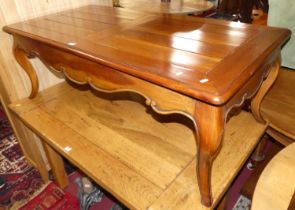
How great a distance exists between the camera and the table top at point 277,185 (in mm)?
514

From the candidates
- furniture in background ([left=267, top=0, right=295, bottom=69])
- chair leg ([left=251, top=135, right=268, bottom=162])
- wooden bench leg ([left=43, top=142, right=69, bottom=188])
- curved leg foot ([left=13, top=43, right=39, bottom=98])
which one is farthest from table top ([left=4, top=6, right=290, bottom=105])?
chair leg ([left=251, top=135, right=268, bottom=162])

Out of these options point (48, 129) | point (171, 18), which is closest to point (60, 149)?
point (48, 129)

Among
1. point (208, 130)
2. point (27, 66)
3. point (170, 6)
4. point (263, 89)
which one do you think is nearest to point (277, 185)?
point (208, 130)

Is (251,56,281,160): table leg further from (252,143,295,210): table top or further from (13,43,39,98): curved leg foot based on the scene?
(13,43,39,98): curved leg foot

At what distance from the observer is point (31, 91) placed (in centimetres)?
129

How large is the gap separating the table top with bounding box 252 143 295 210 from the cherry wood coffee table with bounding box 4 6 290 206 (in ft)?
0.43

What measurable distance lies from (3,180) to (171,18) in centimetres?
132

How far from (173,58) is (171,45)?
0.10m

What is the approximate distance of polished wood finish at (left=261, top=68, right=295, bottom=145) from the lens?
1.03 m

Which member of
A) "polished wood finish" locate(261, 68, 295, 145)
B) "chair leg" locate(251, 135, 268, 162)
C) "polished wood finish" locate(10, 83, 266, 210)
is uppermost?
"polished wood finish" locate(261, 68, 295, 145)

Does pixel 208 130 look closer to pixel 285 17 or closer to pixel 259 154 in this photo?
pixel 285 17

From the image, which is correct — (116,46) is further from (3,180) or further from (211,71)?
(3,180)

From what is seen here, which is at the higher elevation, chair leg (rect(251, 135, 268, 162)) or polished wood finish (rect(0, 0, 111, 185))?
polished wood finish (rect(0, 0, 111, 185))

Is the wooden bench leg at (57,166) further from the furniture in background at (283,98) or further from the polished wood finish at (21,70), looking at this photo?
the furniture in background at (283,98)
